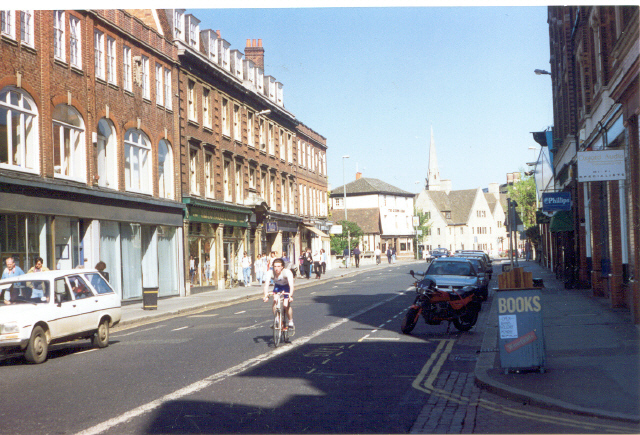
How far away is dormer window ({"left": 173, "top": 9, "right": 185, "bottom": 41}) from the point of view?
33.4m

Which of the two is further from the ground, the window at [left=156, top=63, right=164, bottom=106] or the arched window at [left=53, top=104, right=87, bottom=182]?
the window at [left=156, top=63, right=164, bottom=106]

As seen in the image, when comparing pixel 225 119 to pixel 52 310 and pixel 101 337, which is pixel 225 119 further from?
pixel 52 310

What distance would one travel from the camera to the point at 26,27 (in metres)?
21.8

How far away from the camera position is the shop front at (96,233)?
20.8 m

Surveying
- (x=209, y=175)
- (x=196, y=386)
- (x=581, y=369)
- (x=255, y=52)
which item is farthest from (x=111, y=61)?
(x=581, y=369)

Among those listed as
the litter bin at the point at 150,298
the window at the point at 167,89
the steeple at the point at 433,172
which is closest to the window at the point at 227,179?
the window at the point at 167,89

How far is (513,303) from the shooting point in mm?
9352

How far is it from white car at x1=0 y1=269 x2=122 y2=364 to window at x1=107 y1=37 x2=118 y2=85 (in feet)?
45.0

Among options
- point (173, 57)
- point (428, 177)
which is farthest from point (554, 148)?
point (428, 177)

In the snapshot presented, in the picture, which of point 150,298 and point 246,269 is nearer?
point 150,298

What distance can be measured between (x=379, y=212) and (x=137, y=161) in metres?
75.6

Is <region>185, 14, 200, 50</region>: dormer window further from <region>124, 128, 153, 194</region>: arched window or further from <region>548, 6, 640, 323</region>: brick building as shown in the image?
<region>548, 6, 640, 323</region>: brick building

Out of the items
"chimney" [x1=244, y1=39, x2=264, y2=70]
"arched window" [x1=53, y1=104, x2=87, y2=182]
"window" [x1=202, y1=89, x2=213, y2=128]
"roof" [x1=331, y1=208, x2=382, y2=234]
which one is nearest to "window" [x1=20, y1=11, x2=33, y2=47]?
"arched window" [x1=53, y1=104, x2=87, y2=182]

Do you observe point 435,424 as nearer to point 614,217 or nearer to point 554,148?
point 614,217
